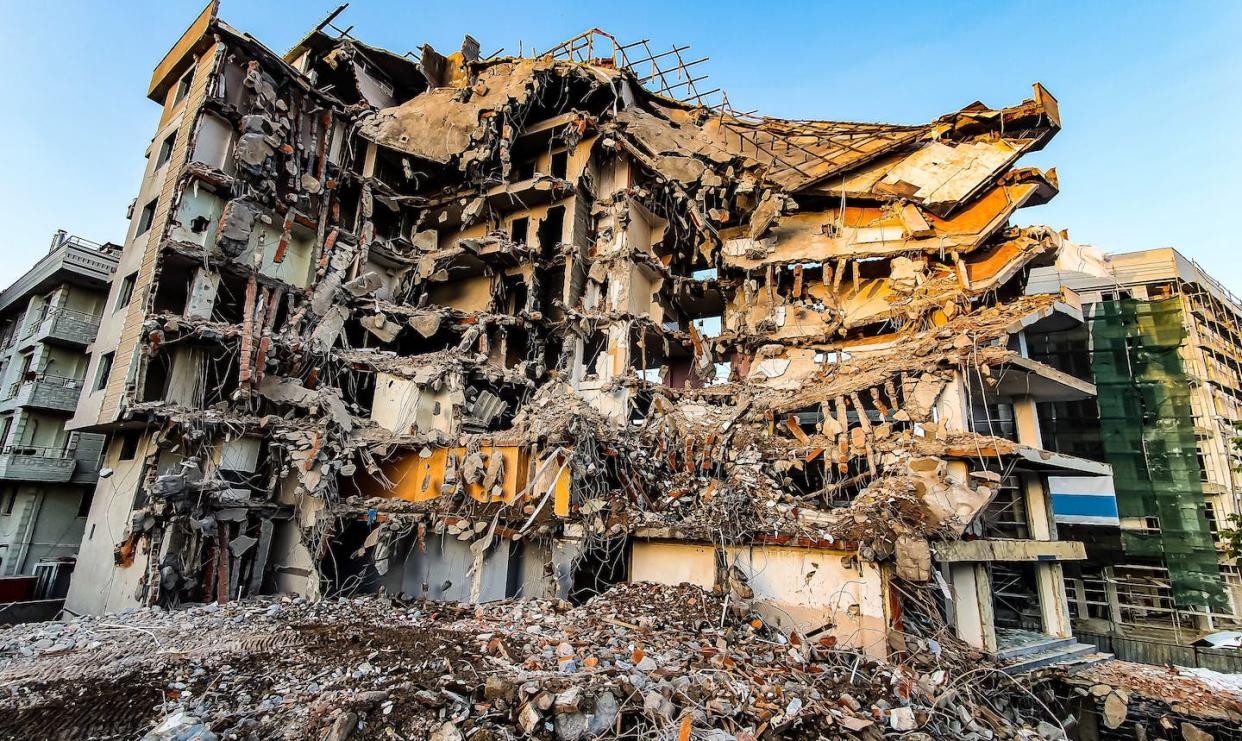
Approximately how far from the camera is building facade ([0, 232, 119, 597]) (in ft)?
78.2

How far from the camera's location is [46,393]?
25438mm

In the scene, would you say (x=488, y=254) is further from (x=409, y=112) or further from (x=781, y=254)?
(x=781, y=254)

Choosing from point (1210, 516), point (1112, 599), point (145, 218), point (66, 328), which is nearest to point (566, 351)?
point (145, 218)

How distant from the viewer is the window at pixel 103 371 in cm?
1671

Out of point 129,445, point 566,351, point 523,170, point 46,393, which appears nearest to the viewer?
point 129,445

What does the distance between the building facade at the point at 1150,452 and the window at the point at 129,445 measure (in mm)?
33765

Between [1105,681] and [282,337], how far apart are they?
2289 cm

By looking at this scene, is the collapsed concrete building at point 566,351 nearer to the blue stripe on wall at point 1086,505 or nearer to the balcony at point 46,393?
the blue stripe on wall at point 1086,505

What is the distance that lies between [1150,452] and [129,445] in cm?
3758

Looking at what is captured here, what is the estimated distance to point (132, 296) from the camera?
16938 millimetres

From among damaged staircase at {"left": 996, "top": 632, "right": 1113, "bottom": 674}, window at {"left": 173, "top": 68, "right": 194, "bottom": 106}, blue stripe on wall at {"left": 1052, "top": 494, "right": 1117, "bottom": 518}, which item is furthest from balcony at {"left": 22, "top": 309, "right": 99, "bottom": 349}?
blue stripe on wall at {"left": 1052, "top": 494, "right": 1117, "bottom": 518}

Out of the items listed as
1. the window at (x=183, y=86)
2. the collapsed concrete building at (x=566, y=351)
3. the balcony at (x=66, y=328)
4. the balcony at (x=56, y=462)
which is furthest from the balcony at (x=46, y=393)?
the window at (x=183, y=86)

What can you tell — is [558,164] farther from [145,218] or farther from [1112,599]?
[1112,599]

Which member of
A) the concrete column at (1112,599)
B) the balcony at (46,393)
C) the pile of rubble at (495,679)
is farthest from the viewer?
the balcony at (46,393)
